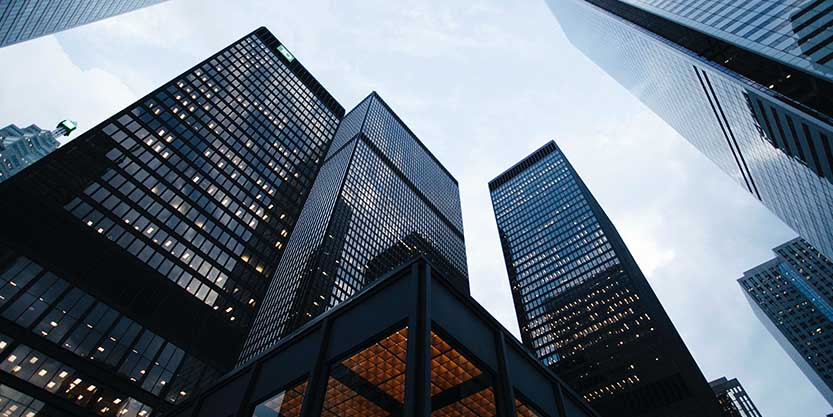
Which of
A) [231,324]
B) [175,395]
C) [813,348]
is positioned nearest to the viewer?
[175,395]

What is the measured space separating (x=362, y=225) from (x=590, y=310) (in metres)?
67.2

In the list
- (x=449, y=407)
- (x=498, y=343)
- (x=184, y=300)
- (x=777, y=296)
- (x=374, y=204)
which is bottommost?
(x=449, y=407)

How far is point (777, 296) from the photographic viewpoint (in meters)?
174

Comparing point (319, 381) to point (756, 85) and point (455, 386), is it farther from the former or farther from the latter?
point (756, 85)

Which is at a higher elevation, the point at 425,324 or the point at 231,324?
the point at 231,324

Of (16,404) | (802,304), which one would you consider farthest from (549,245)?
(16,404)

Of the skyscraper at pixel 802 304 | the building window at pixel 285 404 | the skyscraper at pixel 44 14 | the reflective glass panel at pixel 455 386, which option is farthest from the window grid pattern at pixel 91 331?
the skyscraper at pixel 802 304

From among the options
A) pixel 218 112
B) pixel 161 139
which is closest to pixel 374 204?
pixel 218 112

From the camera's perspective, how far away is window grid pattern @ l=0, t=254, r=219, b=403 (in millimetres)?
46281

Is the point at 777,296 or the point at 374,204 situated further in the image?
the point at 777,296

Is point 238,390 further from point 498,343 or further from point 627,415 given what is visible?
point 627,415

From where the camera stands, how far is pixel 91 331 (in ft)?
164

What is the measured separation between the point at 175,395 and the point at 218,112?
61175 mm

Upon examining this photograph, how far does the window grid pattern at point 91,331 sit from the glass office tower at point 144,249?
0.47ft
